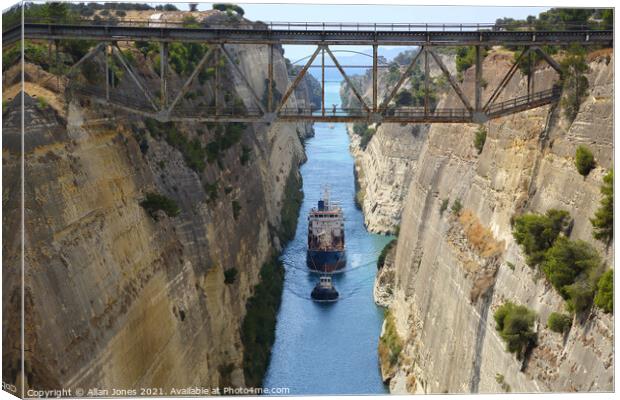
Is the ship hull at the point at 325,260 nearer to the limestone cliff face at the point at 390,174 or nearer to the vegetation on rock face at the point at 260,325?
the vegetation on rock face at the point at 260,325

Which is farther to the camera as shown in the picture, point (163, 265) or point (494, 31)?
point (163, 265)

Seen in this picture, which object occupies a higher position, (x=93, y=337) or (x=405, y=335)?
(x=93, y=337)

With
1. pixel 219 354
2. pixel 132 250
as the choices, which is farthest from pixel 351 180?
pixel 132 250

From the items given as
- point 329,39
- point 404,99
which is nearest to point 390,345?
point 329,39

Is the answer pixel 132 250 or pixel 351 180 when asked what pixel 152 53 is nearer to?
pixel 132 250

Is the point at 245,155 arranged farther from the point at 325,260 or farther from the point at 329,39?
the point at 329,39

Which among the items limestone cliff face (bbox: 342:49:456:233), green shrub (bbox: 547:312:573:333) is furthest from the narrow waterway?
green shrub (bbox: 547:312:573:333)
